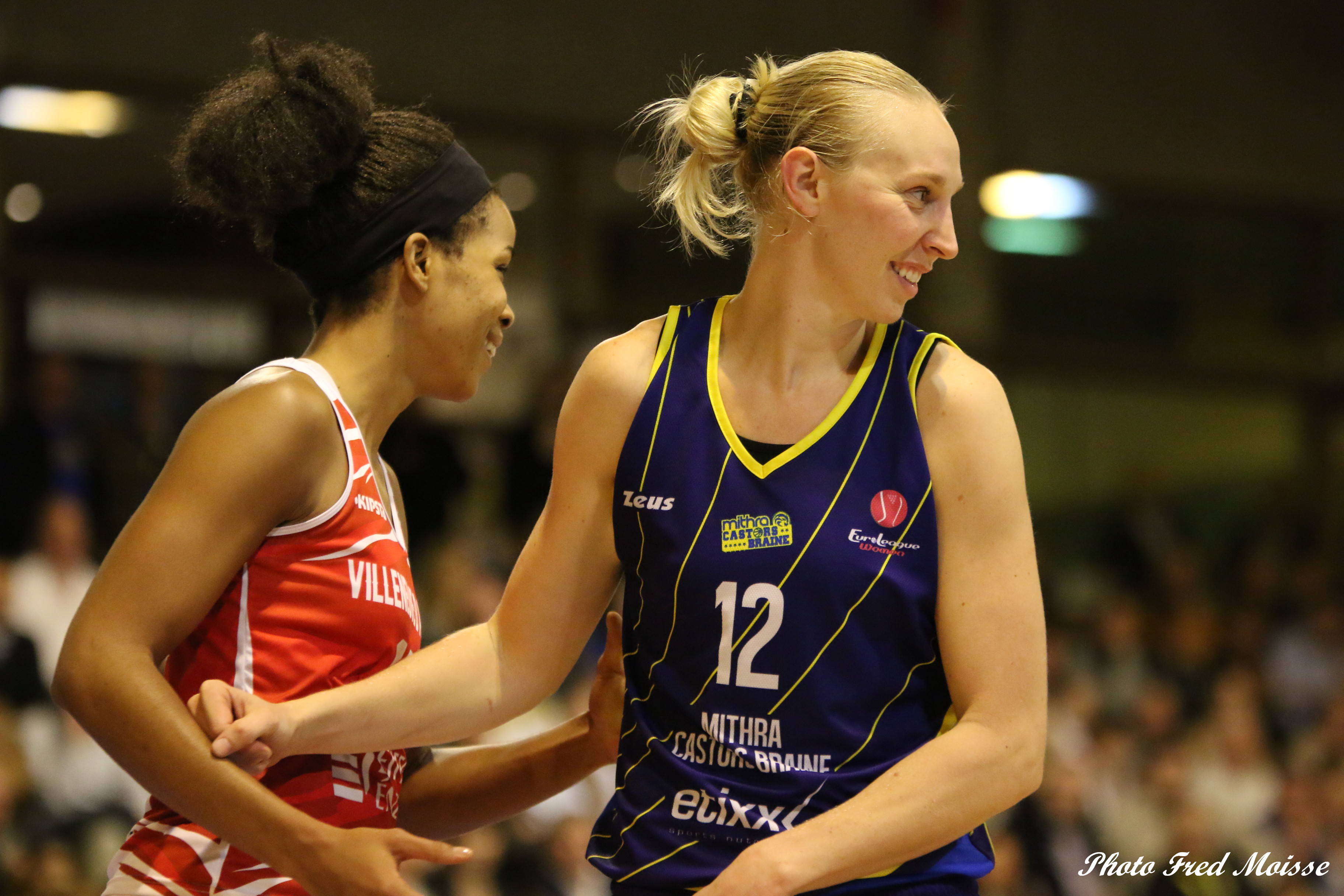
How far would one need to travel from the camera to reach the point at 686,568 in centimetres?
182

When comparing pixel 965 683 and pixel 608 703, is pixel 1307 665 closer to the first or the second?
pixel 608 703

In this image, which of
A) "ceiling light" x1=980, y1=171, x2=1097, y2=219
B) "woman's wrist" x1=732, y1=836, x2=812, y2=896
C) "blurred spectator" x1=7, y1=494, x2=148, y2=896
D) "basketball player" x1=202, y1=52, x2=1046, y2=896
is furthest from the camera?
A: "ceiling light" x1=980, y1=171, x2=1097, y2=219

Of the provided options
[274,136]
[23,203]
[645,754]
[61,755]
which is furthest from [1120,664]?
[274,136]

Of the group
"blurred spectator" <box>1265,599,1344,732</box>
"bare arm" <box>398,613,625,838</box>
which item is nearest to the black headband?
"bare arm" <box>398,613,625,838</box>

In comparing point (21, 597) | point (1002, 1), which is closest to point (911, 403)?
point (21, 597)

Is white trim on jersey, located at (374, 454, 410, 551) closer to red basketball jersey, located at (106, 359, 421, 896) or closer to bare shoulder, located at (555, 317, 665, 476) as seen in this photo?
red basketball jersey, located at (106, 359, 421, 896)

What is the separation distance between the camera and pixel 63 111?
710 cm

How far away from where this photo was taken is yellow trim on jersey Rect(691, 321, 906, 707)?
1.76 meters

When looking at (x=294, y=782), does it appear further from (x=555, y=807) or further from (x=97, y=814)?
(x=555, y=807)

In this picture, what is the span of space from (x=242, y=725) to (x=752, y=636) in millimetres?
651

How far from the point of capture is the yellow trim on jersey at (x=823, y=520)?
1.76m

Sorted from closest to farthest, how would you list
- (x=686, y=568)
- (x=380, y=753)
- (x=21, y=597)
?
(x=686, y=568) → (x=380, y=753) → (x=21, y=597)

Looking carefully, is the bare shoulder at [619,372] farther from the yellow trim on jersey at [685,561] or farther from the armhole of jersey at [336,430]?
the armhole of jersey at [336,430]

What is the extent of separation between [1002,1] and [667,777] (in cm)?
795
